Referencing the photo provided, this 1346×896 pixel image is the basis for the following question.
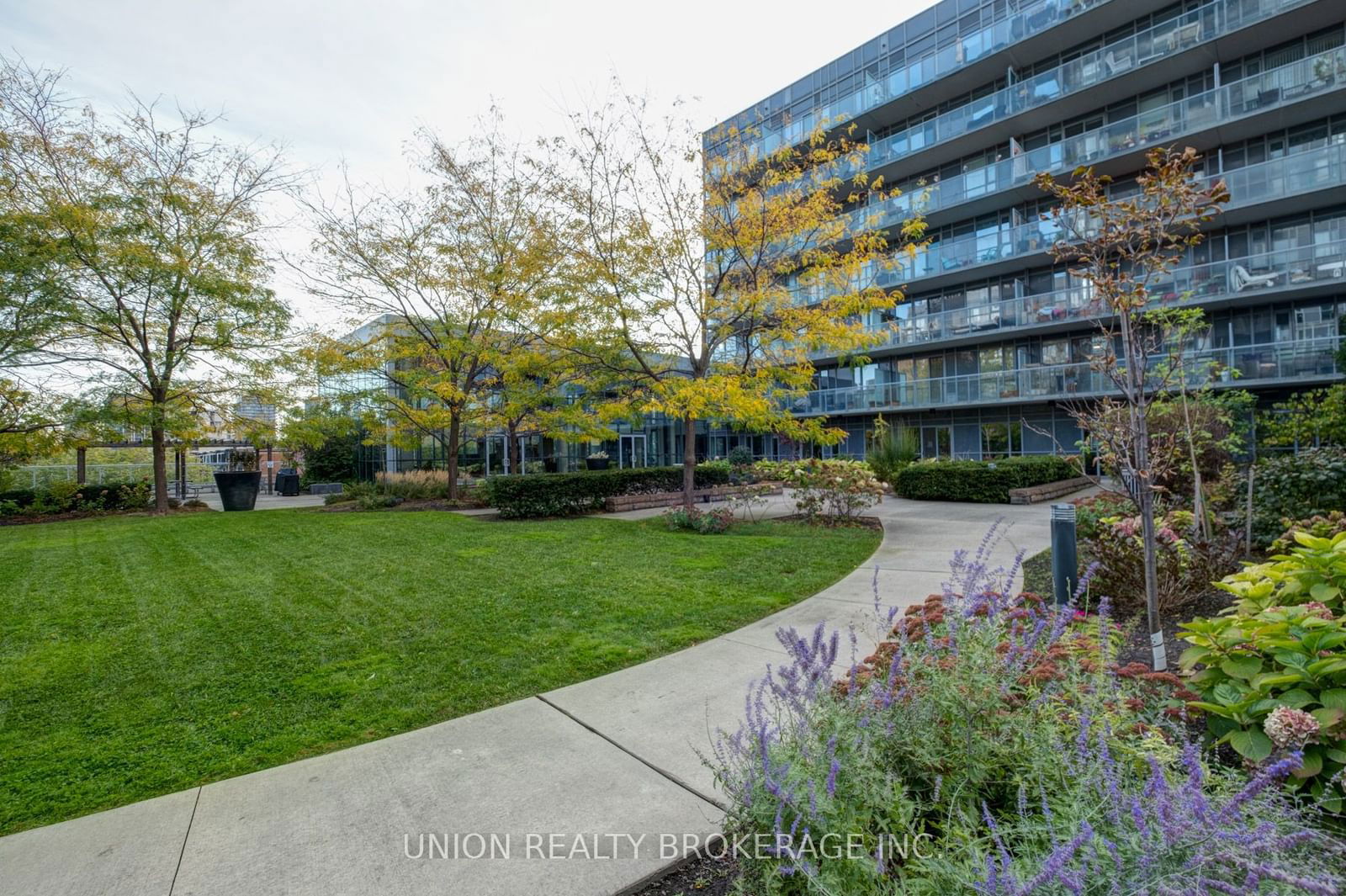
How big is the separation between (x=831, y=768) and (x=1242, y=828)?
949 mm

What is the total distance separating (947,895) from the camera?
1.52m

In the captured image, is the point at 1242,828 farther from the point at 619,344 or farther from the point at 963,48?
the point at 963,48

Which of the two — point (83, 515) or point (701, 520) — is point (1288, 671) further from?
point (83, 515)

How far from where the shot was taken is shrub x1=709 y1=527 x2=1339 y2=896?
1.40 m

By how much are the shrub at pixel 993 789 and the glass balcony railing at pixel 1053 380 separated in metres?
12.3

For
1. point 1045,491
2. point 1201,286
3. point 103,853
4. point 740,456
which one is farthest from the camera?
point 740,456

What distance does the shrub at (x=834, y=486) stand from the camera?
37.6 ft

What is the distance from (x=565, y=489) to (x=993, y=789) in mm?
12105

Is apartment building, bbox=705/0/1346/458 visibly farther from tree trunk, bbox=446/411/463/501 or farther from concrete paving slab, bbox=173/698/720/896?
concrete paving slab, bbox=173/698/720/896

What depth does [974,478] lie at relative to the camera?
49.4 ft

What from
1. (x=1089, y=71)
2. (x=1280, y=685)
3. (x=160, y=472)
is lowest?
(x=1280, y=685)

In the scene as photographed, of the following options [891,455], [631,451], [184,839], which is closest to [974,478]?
[891,455]

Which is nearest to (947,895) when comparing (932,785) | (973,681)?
(932,785)

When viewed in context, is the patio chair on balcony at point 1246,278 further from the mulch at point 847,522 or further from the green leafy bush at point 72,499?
the green leafy bush at point 72,499
